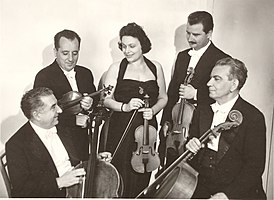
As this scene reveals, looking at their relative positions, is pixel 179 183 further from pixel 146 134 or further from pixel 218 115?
Answer: pixel 218 115

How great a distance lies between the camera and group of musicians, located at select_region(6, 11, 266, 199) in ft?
7.59

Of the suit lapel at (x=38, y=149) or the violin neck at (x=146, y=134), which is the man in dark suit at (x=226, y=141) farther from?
the suit lapel at (x=38, y=149)

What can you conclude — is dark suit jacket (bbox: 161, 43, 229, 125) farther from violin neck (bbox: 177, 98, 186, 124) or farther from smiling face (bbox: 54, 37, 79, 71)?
smiling face (bbox: 54, 37, 79, 71)

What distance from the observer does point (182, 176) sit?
7.57 ft

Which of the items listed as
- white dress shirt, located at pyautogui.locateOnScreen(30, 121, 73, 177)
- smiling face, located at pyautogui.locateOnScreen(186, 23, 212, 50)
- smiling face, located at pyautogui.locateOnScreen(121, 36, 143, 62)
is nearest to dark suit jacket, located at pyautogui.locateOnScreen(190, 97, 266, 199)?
smiling face, located at pyautogui.locateOnScreen(186, 23, 212, 50)

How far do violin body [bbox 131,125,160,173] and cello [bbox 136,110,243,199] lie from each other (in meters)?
0.07

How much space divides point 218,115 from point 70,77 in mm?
811

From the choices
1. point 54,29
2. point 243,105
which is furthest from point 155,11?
point 243,105

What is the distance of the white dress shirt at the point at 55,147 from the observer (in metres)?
2.29

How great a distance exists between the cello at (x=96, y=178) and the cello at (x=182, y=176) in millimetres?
213

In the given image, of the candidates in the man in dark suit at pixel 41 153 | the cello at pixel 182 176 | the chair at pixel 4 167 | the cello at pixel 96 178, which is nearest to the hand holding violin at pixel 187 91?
the cello at pixel 182 176

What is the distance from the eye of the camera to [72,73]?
7.70 ft

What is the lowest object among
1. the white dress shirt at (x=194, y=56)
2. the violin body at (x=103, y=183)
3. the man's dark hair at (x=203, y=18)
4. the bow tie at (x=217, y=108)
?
the violin body at (x=103, y=183)

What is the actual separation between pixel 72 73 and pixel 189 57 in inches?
24.7
